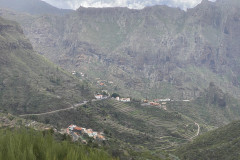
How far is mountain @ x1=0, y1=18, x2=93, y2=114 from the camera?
92000mm

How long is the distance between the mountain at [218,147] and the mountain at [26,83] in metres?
54.9

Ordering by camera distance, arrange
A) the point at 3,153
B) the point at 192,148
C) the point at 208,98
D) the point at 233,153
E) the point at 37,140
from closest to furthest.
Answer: the point at 3,153, the point at 37,140, the point at 233,153, the point at 192,148, the point at 208,98

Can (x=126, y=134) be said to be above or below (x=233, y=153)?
below

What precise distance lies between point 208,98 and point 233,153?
151564 mm

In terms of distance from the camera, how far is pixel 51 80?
12644 centimetres

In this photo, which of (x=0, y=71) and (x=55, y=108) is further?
(x=0, y=71)

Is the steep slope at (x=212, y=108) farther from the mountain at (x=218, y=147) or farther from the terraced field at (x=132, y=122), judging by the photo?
the mountain at (x=218, y=147)

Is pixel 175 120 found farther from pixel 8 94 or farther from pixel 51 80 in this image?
pixel 8 94

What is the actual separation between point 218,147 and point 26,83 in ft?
270

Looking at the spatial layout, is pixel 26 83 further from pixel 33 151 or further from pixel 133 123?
pixel 33 151

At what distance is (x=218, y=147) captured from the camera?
5884 cm

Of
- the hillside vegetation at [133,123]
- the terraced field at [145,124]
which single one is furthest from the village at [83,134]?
the terraced field at [145,124]

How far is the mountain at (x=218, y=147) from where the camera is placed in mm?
54844

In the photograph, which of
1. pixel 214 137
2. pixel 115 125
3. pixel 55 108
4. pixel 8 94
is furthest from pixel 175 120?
pixel 8 94
